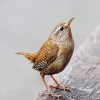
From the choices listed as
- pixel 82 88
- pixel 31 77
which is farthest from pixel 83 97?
pixel 31 77

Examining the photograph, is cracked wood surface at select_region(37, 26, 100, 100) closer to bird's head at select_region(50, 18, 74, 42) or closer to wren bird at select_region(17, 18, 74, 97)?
wren bird at select_region(17, 18, 74, 97)

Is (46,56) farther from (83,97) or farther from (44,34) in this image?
(44,34)

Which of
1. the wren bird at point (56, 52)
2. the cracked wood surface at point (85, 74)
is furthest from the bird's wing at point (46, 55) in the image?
the cracked wood surface at point (85, 74)

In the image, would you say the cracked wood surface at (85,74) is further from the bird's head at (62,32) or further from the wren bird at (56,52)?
the bird's head at (62,32)

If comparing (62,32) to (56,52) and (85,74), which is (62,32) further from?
(85,74)

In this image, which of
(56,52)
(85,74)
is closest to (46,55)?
(56,52)

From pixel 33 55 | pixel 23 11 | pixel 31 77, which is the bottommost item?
pixel 31 77
